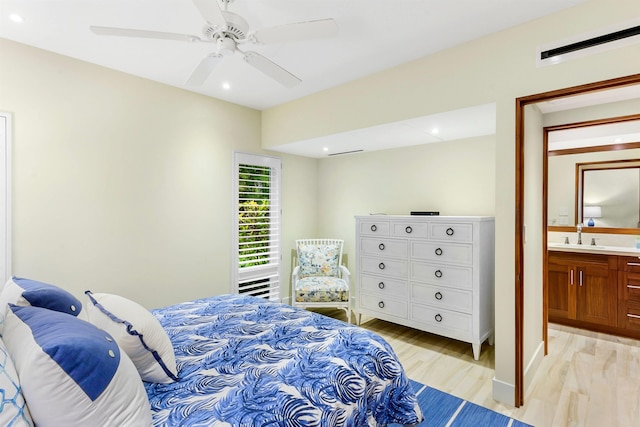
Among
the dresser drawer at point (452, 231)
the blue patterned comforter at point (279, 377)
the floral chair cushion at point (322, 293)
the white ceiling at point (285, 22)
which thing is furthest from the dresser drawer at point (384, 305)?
the white ceiling at point (285, 22)

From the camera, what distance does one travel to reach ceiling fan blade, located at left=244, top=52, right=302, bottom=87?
1984mm

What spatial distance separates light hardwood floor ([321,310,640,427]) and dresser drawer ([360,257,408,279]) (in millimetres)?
709

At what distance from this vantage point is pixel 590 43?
1954mm

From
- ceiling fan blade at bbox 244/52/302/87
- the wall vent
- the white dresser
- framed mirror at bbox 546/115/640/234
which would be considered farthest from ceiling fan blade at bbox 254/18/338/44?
framed mirror at bbox 546/115/640/234

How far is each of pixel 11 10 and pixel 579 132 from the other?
5.00m

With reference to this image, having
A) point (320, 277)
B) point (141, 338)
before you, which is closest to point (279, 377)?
point (141, 338)

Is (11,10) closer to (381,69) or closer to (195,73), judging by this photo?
(195,73)

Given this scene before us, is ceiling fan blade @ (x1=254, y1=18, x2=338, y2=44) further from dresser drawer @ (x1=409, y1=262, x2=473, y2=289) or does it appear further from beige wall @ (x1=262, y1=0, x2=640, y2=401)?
dresser drawer @ (x1=409, y1=262, x2=473, y2=289)

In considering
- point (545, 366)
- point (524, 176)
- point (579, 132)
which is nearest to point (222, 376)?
point (524, 176)

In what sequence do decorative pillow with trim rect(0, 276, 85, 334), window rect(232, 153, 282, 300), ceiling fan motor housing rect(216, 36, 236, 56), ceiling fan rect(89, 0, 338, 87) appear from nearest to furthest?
decorative pillow with trim rect(0, 276, 85, 334) → ceiling fan rect(89, 0, 338, 87) → ceiling fan motor housing rect(216, 36, 236, 56) → window rect(232, 153, 282, 300)

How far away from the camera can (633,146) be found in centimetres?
348

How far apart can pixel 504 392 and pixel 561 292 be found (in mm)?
2120

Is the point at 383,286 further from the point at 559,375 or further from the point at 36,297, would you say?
the point at 36,297

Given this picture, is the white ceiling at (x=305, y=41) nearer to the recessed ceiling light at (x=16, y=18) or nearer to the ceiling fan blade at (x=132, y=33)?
the recessed ceiling light at (x=16, y=18)
